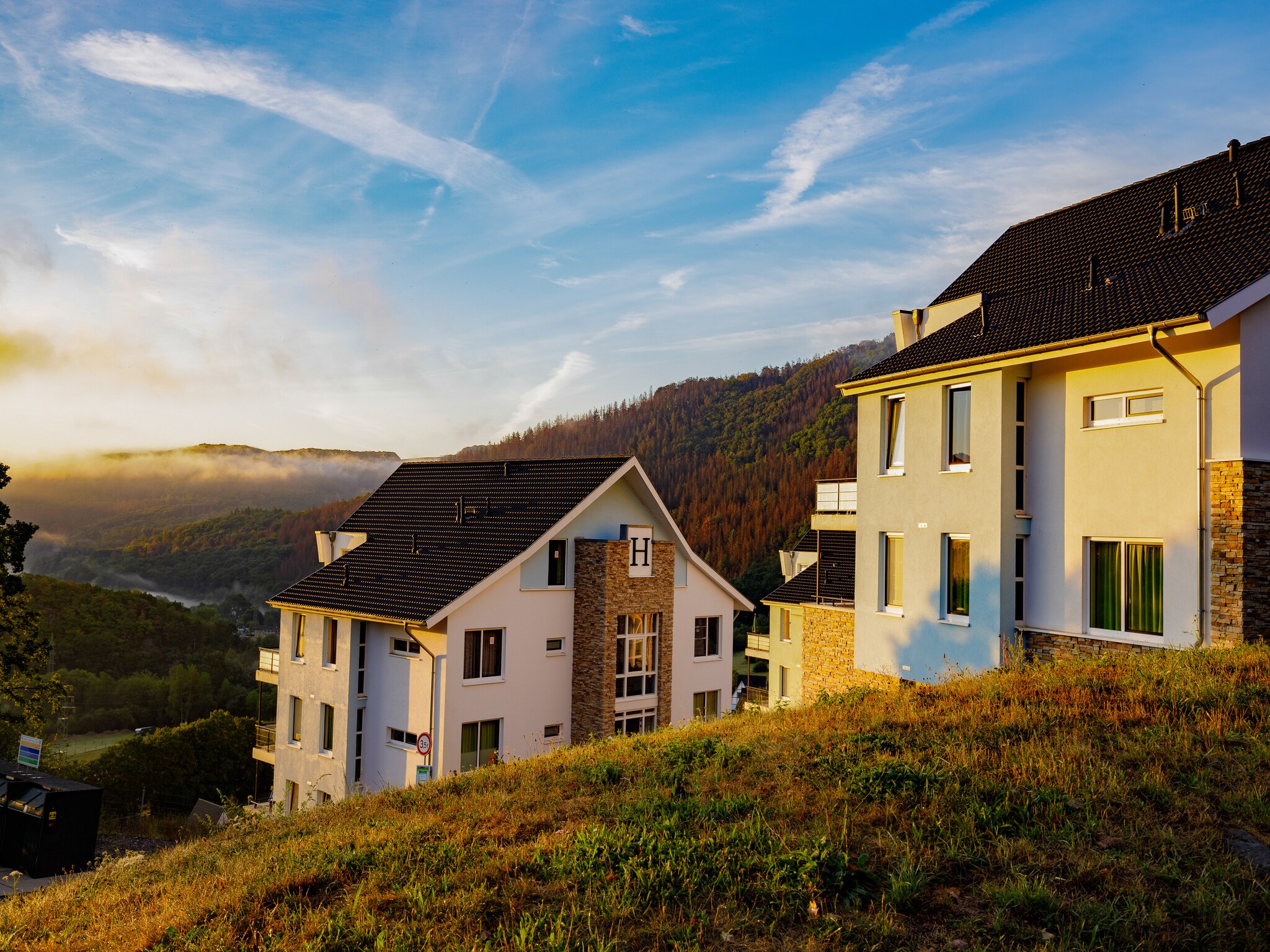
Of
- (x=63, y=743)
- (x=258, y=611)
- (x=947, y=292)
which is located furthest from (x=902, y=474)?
(x=258, y=611)

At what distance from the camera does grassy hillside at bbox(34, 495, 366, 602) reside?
107625 mm

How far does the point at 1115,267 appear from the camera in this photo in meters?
16.4

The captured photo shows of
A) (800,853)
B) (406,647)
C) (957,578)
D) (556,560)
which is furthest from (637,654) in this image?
(800,853)

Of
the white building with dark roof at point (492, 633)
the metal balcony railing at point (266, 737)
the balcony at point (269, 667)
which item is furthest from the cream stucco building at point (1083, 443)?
the balcony at point (269, 667)

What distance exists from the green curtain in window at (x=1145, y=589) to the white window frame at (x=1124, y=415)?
56 cm

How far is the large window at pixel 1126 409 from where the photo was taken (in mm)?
13711

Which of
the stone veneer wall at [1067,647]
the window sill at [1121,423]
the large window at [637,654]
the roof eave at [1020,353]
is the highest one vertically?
the roof eave at [1020,353]

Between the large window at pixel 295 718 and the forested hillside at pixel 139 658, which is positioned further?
the forested hillside at pixel 139 658

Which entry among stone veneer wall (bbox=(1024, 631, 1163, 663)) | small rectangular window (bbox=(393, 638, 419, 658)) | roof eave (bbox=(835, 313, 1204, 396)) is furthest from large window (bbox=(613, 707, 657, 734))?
stone veneer wall (bbox=(1024, 631, 1163, 663))

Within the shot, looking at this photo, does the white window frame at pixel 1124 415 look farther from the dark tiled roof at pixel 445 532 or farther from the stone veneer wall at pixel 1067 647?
the dark tiled roof at pixel 445 532

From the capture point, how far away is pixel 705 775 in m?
8.37

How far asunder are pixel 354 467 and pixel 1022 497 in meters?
147

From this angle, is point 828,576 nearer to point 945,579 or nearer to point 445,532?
point 945,579

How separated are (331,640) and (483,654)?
585 cm
